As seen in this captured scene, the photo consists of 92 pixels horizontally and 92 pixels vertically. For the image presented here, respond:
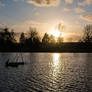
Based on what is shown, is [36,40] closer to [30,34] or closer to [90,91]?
[30,34]

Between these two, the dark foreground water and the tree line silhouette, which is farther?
the tree line silhouette

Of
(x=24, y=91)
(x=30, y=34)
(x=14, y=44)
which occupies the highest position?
(x=30, y=34)

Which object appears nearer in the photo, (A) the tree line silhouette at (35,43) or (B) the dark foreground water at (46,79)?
(B) the dark foreground water at (46,79)

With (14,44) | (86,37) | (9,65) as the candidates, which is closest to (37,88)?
(9,65)

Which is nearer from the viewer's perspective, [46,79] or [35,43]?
[46,79]

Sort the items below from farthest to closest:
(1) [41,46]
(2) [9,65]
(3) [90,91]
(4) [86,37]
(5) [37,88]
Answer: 1. (1) [41,46]
2. (4) [86,37]
3. (2) [9,65]
4. (5) [37,88]
5. (3) [90,91]

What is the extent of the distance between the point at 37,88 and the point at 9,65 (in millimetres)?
29545

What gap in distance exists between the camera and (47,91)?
21578mm

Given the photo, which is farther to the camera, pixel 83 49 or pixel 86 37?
pixel 83 49

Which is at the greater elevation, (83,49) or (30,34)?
(30,34)

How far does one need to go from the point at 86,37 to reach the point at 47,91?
411 feet

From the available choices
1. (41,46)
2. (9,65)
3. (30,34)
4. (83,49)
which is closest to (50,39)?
(41,46)

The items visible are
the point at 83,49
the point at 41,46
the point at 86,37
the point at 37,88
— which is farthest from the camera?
the point at 41,46

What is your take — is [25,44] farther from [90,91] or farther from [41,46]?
[90,91]
